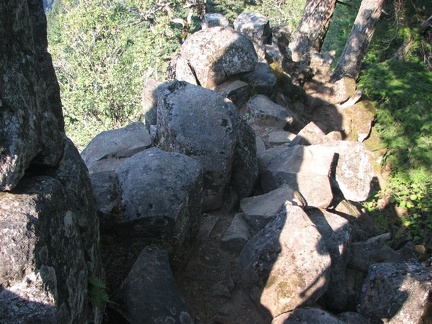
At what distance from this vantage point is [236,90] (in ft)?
37.4

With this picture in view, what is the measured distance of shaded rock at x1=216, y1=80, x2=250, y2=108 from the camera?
1134 centimetres

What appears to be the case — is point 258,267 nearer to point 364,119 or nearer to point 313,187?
point 313,187

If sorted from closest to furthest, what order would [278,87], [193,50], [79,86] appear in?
[193,50] < [278,87] < [79,86]

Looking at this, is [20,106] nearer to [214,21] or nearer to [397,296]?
[397,296]

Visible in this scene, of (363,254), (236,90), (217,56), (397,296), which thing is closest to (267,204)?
(363,254)

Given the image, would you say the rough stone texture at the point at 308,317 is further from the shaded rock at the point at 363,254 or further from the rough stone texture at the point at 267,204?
the rough stone texture at the point at 267,204

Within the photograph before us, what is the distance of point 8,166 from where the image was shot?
299 cm

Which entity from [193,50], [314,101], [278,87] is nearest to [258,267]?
[193,50]

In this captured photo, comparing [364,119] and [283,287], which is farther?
[364,119]

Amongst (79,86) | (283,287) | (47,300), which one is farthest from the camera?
(79,86)

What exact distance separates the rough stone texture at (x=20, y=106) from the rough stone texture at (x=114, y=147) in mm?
4524

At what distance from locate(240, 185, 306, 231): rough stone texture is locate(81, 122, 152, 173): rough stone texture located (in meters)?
2.51

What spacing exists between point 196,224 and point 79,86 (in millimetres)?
10771

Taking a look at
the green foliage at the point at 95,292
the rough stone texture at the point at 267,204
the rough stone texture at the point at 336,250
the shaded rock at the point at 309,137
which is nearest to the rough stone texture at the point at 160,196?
the rough stone texture at the point at 267,204
